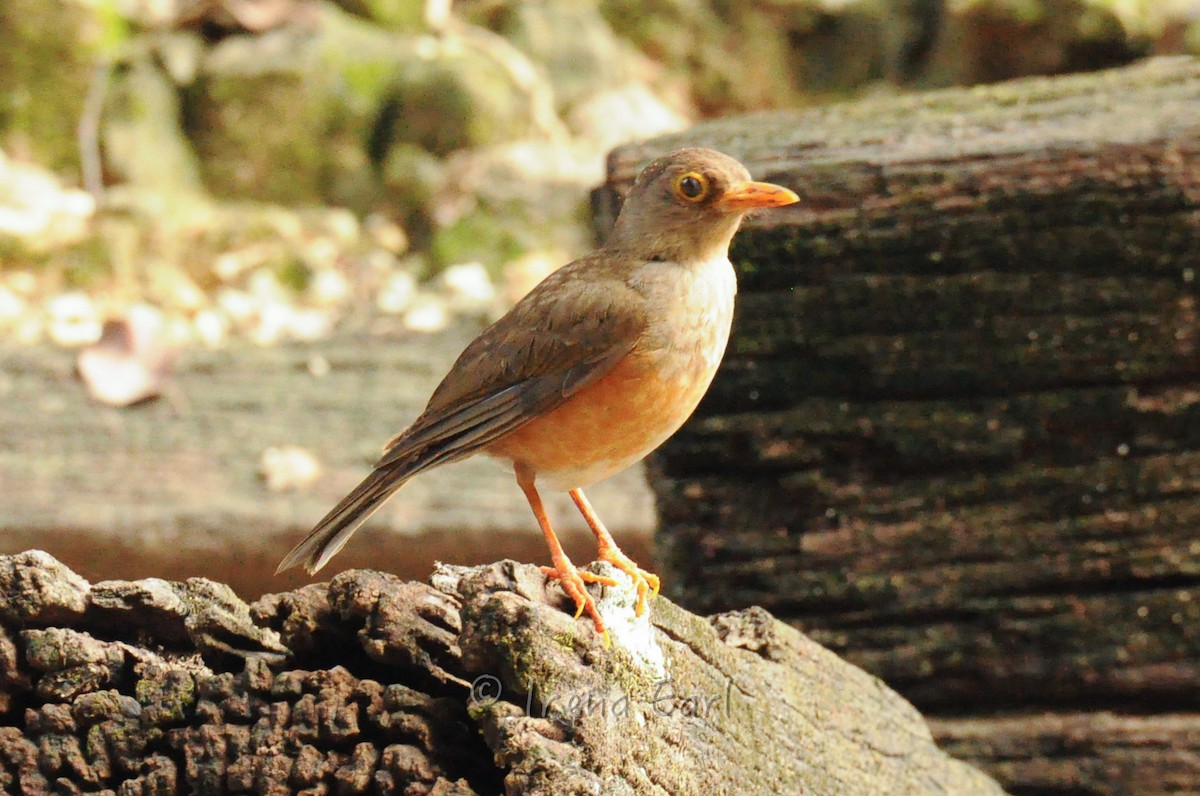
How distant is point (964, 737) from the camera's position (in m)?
3.99

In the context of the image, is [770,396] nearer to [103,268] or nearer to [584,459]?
[584,459]

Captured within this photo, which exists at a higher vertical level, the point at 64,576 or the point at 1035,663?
→ the point at 1035,663

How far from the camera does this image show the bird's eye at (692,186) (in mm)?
3318

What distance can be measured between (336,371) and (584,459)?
363 centimetres

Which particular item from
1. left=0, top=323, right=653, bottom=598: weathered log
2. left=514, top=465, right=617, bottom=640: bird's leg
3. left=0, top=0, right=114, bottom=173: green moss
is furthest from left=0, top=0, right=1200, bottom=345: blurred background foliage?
left=514, top=465, right=617, bottom=640: bird's leg

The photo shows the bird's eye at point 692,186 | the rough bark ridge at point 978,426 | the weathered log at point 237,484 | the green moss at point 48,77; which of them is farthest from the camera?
the green moss at point 48,77

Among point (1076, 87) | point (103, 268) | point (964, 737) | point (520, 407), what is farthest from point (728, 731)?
point (103, 268)

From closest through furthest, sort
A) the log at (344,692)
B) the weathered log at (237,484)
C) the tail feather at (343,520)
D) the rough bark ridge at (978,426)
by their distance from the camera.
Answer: the log at (344,692) → the tail feather at (343,520) → the rough bark ridge at (978,426) → the weathered log at (237,484)

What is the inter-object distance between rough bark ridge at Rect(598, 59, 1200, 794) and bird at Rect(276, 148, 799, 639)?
45cm

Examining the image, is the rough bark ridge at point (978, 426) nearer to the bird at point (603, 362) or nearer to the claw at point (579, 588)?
the bird at point (603, 362)

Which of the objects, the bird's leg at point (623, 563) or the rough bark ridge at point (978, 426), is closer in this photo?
the bird's leg at point (623, 563)

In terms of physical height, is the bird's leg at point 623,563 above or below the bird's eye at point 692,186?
below

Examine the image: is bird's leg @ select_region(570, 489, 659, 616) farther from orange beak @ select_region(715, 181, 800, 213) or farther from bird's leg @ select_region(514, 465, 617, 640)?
orange beak @ select_region(715, 181, 800, 213)

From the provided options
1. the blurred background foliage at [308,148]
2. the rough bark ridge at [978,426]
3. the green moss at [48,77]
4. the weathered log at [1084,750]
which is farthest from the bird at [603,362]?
the green moss at [48,77]
